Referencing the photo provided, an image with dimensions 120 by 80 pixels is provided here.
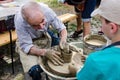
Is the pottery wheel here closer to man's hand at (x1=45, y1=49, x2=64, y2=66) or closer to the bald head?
man's hand at (x1=45, y1=49, x2=64, y2=66)

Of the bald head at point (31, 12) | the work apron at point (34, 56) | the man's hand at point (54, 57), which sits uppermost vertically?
the bald head at point (31, 12)

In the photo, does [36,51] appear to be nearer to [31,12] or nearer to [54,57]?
[54,57]

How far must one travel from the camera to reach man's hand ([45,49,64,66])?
243 centimetres

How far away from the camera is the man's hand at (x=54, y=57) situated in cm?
243

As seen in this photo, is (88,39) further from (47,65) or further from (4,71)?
(4,71)

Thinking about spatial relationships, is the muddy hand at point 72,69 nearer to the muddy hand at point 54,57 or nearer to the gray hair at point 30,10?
the muddy hand at point 54,57

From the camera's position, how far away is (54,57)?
245cm

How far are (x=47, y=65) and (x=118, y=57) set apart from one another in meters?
1.19

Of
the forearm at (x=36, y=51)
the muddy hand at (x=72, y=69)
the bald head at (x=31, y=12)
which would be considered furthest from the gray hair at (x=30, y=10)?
the muddy hand at (x=72, y=69)

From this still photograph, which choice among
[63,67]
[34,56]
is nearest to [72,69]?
[63,67]

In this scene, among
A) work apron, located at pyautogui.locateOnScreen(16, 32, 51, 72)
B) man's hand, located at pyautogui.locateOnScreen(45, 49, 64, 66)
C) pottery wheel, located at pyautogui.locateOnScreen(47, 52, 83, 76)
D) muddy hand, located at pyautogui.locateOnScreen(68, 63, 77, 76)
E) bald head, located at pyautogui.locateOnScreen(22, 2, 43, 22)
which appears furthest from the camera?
work apron, located at pyautogui.locateOnScreen(16, 32, 51, 72)

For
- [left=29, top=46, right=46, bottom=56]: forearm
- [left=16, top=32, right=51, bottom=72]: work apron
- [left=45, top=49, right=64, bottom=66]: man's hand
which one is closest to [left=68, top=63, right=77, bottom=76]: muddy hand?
[left=45, top=49, right=64, bottom=66]: man's hand

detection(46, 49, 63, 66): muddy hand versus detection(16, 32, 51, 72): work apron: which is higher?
detection(46, 49, 63, 66): muddy hand

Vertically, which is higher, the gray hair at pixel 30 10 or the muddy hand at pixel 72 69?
the gray hair at pixel 30 10
